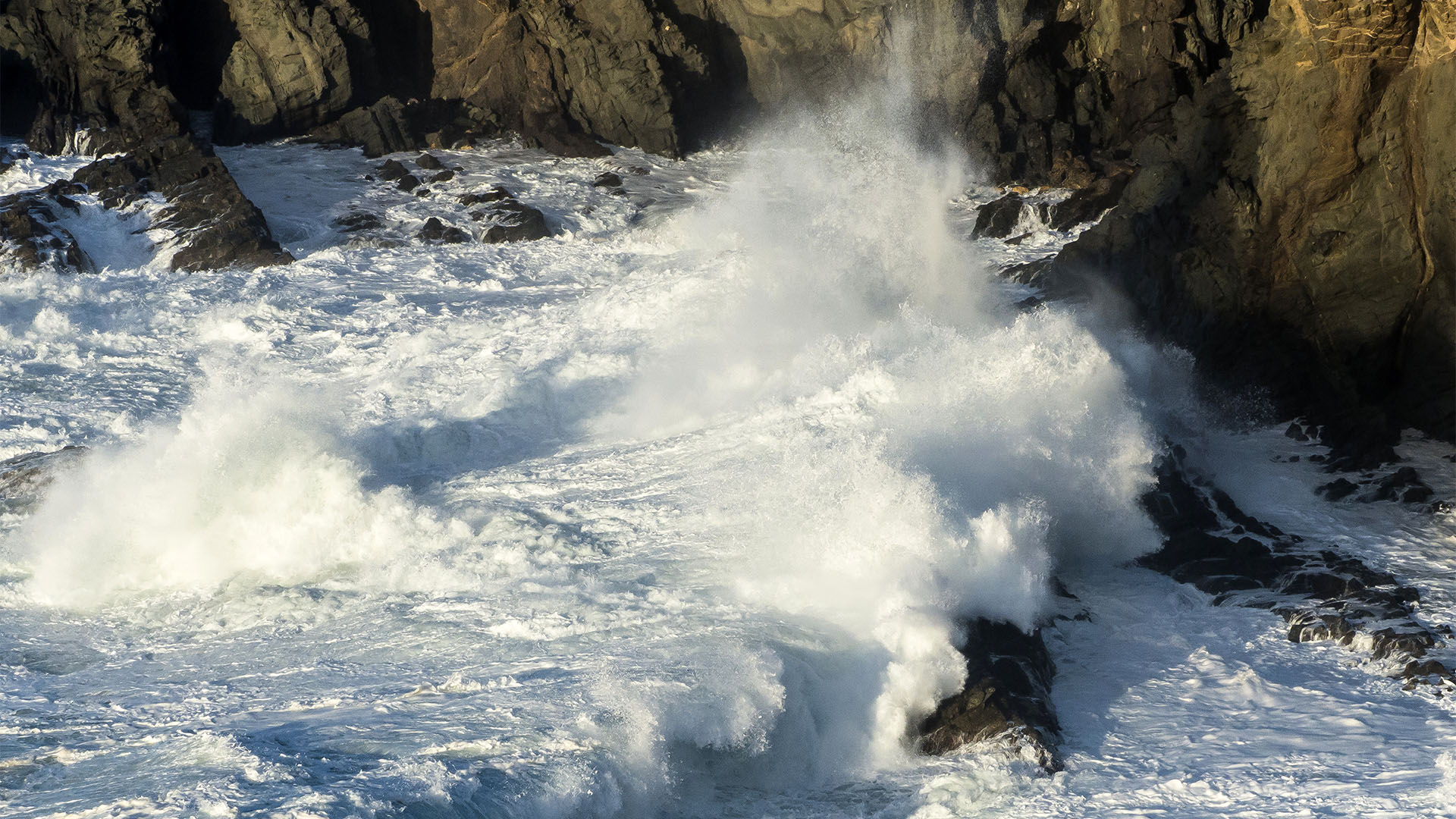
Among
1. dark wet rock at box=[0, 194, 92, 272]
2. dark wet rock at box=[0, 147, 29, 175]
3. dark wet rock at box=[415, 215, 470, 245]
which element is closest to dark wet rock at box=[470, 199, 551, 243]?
dark wet rock at box=[415, 215, 470, 245]

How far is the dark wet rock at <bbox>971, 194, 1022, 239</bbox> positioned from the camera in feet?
85.9

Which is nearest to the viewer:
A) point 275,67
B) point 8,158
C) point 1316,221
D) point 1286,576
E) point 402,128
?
point 1286,576

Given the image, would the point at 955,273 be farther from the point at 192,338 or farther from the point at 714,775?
the point at 714,775

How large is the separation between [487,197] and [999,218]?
1057cm

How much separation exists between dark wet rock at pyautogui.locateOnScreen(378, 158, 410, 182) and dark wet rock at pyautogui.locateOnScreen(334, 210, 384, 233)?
7.57 feet

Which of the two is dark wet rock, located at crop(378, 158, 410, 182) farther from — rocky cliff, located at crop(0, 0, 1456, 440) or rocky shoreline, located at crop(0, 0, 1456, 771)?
rocky cliff, located at crop(0, 0, 1456, 440)

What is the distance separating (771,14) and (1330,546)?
2391 centimetres

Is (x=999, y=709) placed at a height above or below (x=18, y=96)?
below

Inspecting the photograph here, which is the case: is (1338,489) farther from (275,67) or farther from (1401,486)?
(275,67)

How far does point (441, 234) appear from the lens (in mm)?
27203

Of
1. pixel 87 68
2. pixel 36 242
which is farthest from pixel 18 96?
pixel 36 242

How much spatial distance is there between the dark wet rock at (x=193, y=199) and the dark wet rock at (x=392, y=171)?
3754 mm

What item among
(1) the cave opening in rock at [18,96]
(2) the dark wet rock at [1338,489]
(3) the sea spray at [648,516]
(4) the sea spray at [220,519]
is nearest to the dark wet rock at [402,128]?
(1) the cave opening in rock at [18,96]

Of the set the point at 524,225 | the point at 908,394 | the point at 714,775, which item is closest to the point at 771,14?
the point at 524,225
